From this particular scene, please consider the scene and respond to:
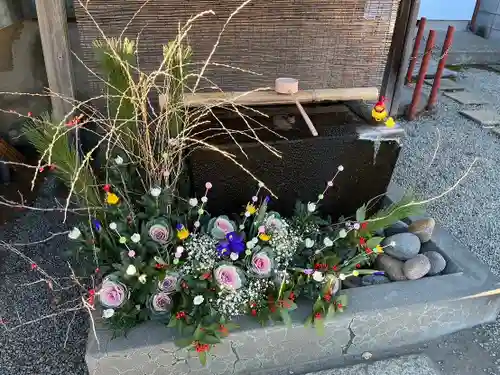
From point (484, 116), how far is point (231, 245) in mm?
4059

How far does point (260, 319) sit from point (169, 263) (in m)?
0.45

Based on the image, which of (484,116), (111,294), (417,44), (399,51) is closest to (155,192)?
(111,294)

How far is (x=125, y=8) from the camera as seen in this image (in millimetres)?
2695

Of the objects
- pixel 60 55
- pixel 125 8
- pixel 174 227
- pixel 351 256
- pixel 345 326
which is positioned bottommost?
pixel 345 326

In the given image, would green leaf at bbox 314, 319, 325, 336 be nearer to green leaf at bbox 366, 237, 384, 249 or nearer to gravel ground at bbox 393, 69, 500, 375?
green leaf at bbox 366, 237, 384, 249

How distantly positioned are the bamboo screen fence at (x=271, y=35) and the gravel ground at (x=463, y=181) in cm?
93

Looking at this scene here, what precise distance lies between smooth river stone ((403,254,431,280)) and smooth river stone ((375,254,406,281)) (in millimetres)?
34

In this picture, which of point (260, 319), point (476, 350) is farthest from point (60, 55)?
point (476, 350)

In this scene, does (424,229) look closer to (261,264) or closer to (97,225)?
(261,264)

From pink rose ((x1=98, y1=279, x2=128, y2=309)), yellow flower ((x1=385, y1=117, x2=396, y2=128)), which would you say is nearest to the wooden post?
pink rose ((x1=98, y1=279, x2=128, y2=309))

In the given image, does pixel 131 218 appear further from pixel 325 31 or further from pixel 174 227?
pixel 325 31

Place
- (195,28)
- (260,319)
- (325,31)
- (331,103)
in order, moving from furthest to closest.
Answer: (325,31)
(195,28)
(331,103)
(260,319)

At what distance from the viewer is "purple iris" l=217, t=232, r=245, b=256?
1.88 metres

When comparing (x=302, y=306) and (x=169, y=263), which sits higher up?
(x=169, y=263)
